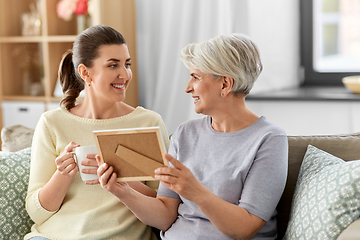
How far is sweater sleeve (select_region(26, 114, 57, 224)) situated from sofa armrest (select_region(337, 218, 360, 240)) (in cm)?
98

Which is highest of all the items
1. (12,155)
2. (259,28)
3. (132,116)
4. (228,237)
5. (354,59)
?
(259,28)

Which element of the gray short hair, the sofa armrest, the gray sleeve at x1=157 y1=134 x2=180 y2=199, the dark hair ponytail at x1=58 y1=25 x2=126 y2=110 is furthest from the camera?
the dark hair ponytail at x1=58 y1=25 x2=126 y2=110

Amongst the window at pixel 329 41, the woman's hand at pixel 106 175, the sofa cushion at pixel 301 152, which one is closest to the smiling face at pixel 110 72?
the woman's hand at pixel 106 175

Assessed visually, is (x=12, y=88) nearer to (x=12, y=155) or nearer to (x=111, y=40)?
(x=12, y=155)

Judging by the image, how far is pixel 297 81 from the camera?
10.9 feet

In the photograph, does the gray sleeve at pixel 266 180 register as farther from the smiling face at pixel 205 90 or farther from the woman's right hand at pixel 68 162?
the woman's right hand at pixel 68 162

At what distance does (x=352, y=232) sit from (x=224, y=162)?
0.44 metres

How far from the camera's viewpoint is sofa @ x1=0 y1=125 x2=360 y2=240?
4.11 feet

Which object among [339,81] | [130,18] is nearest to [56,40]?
[130,18]

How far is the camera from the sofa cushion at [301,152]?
1.59 meters

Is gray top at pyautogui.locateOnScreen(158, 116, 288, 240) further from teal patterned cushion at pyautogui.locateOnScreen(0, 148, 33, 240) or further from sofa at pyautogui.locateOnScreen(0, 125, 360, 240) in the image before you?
teal patterned cushion at pyautogui.locateOnScreen(0, 148, 33, 240)

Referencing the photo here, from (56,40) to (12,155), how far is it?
1.53 m

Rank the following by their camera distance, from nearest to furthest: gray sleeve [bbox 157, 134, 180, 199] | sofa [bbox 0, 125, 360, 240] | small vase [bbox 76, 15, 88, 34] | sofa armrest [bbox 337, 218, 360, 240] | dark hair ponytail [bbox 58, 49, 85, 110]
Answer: sofa armrest [bbox 337, 218, 360, 240], sofa [bbox 0, 125, 360, 240], gray sleeve [bbox 157, 134, 180, 199], dark hair ponytail [bbox 58, 49, 85, 110], small vase [bbox 76, 15, 88, 34]

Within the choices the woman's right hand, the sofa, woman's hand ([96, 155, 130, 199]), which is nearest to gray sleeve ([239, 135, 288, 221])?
the sofa
